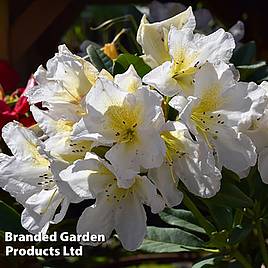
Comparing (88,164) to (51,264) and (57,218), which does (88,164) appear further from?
(51,264)

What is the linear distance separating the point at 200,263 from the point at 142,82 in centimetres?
24

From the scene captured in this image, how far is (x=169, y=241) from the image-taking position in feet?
2.75

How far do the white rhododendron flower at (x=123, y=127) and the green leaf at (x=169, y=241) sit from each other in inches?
9.6

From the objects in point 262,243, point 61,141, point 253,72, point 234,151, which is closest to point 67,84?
point 61,141

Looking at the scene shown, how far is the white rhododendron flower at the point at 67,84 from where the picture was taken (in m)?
0.64

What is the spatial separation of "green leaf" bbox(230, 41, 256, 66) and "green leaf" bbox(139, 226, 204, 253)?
27 centimetres

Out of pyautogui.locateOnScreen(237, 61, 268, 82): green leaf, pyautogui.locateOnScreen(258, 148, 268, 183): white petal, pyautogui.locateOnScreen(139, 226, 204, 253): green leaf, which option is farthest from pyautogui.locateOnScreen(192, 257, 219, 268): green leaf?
pyautogui.locateOnScreen(237, 61, 268, 82): green leaf

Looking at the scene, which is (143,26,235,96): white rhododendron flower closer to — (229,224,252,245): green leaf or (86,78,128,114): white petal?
(86,78,128,114): white petal

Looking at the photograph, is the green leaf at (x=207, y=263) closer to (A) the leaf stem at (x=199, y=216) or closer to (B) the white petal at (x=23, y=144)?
(A) the leaf stem at (x=199, y=216)

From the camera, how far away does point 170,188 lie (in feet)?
2.00

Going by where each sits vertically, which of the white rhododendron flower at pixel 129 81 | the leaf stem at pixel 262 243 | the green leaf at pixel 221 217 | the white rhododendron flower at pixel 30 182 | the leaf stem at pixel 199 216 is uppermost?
the white rhododendron flower at pixel 129 81

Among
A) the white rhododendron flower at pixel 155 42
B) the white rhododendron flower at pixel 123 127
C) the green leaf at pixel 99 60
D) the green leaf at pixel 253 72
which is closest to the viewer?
the white rhododendron flower at pixel 123 127

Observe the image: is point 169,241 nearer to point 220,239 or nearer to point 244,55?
point 220,239

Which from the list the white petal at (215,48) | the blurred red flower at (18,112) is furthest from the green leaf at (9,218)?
the white petal at (215,48)
